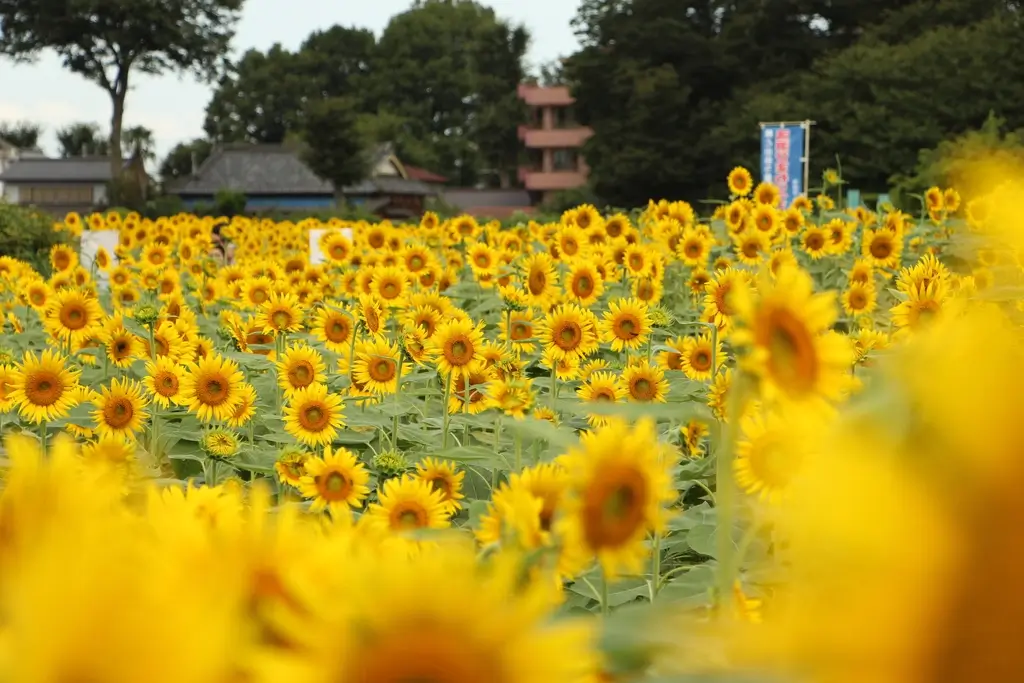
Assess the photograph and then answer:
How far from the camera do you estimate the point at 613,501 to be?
22.9 inches

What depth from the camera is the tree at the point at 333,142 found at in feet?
119

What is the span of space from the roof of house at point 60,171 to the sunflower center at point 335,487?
5262 cm

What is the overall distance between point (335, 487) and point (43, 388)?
0.92 meters

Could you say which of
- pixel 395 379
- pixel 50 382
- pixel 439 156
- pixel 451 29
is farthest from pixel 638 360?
pixel 451 29

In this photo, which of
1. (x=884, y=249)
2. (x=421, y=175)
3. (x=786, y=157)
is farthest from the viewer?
(x=421, y=175)

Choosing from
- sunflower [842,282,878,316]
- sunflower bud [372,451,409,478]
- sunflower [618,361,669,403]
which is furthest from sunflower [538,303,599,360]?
sunflower [842,282,878,316]

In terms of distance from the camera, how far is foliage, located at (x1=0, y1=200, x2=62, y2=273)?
7.72m

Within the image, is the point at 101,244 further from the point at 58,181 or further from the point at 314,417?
the point at 58,181

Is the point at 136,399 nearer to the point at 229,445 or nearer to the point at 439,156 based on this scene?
the point at 229,445

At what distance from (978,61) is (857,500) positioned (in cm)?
2485

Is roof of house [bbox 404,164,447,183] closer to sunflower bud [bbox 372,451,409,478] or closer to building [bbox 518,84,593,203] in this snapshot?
building [bbox 518,84,593,203]

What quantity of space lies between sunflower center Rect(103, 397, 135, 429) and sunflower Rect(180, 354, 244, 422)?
0.16 metres

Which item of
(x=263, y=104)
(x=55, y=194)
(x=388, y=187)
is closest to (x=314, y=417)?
(x=388, y=187)

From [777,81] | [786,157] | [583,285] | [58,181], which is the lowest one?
[583,285]
